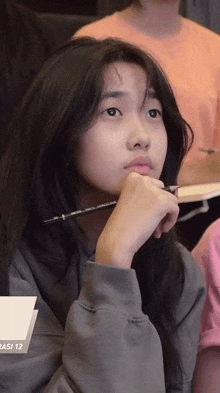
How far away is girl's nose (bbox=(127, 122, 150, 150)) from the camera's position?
671 mm

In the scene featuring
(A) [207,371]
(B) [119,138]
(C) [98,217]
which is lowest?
(A) [207,371]

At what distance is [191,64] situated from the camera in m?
0.87

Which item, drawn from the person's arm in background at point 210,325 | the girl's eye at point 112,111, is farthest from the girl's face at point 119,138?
the person's arm in background at point 210,325

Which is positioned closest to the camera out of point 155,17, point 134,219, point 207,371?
point 134,219

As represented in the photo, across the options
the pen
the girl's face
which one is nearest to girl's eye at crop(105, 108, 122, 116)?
the girl's face

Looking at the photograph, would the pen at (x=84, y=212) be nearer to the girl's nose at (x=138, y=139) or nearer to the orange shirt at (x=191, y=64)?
the girl's nose at (x=138, y=139)

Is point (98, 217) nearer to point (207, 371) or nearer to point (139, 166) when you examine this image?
point (139, 166)

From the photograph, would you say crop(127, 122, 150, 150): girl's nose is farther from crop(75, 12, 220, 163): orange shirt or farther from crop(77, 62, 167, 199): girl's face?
crop(75, 12, 220, 163): orange shirt

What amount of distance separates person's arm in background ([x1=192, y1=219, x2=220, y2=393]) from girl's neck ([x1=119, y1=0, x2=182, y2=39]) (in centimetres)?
32

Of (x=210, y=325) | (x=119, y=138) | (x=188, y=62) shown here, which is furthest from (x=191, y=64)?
(x=210, y=325)

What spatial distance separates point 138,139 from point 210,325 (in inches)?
10.3

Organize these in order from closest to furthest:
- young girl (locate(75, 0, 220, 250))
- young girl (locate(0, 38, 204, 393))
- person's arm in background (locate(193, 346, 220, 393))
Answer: young girl (locate(0, 38, 204, 393)) < person's arm in background (locate(193, 346, 220, 393)) < young girl (locate(75, 0, 220, 250))

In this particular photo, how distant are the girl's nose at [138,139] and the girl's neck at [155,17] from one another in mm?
255

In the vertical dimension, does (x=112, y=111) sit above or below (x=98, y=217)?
above
